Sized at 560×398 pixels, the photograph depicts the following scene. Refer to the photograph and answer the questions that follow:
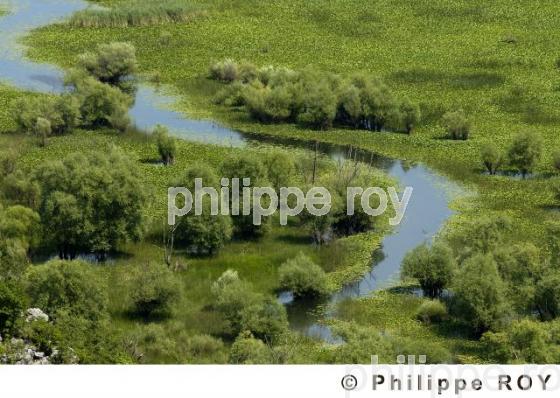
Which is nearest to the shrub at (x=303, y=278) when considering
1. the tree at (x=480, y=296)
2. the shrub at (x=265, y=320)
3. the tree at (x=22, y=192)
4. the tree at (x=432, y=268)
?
the tree at (x=432, y=268)

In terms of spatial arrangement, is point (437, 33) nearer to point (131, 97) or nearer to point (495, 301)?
point (131, 97)

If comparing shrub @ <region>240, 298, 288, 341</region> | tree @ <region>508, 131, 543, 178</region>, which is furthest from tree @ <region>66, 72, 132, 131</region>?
shrub @ <region>240, 298, 288, 341</region>

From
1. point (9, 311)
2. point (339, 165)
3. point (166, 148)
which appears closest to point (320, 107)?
point (339, 165)

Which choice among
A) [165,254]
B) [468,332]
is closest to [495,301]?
[468,332]

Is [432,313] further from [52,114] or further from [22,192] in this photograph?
[52,114]

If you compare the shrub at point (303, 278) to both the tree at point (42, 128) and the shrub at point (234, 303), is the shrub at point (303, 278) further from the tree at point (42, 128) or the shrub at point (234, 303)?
the tree at point (42, 128)

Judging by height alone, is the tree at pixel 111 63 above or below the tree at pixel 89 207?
above

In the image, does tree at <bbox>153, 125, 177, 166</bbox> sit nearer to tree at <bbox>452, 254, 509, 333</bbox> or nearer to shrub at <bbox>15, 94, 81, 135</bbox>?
shrub at <bbox>15, 94, 81, 135</bbox>
